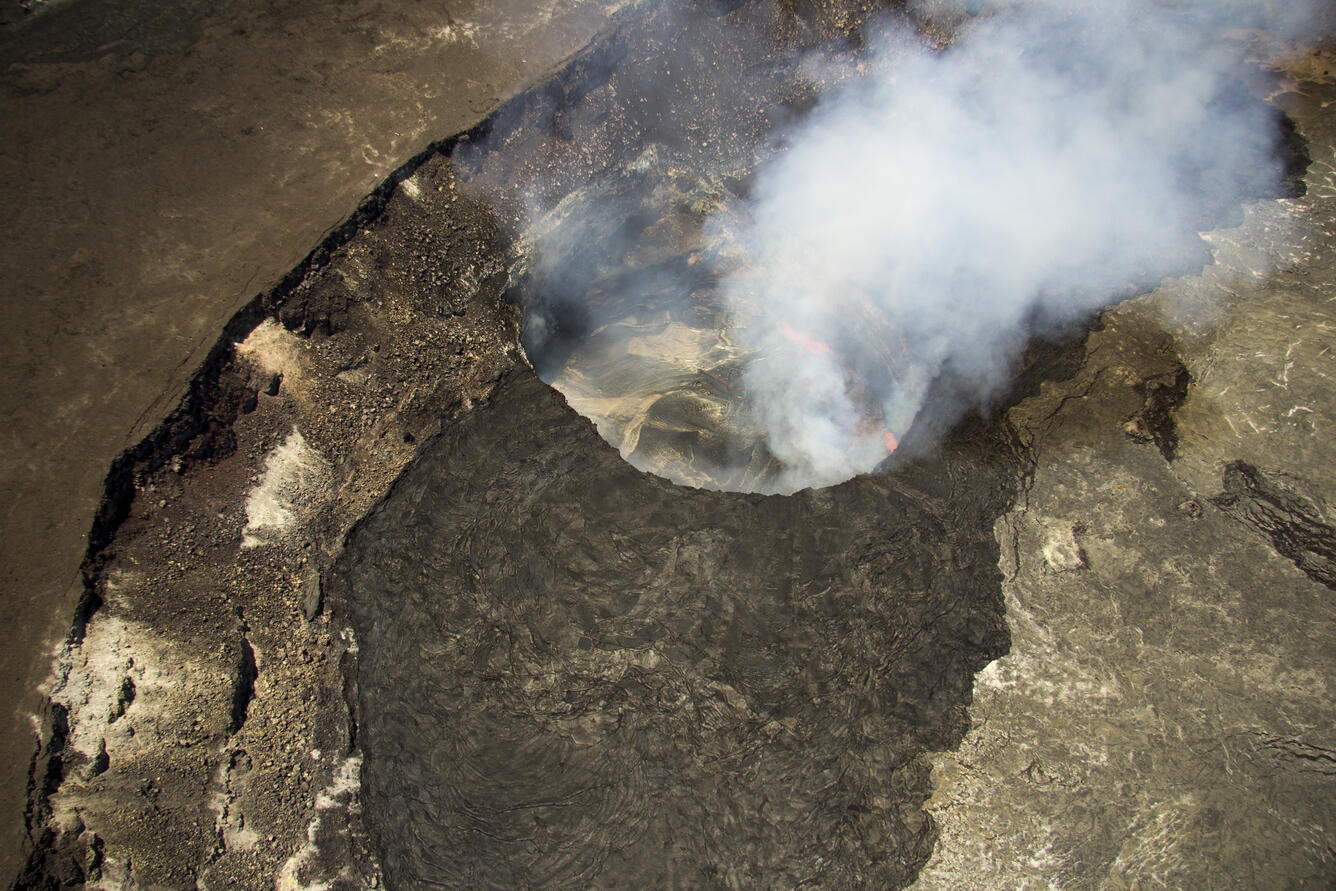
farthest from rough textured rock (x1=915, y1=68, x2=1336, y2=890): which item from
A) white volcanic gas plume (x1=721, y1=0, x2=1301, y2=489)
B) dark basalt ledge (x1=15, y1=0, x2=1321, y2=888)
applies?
white volcanic gas plume (x1=721, y1=0, x2=1301, y2=489)

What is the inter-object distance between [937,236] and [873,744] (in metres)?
5.50

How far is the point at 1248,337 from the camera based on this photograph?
6.86m

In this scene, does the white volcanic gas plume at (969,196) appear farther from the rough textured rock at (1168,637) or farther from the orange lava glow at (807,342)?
the rough textured rock at (1168,637)

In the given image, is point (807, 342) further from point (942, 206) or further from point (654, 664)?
point (654, 664)

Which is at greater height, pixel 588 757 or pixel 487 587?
pixel 487 587

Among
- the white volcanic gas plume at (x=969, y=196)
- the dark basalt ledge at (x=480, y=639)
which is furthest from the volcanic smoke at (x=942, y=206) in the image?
the dark basalt ledge at (x=480, y=639)

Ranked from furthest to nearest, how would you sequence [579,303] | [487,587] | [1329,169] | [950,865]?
[579,303] → [1329,169] → [487,587] → [950,865]

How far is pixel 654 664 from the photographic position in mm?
5566

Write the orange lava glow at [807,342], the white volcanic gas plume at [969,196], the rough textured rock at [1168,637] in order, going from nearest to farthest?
the rough textured rock at [1168,637] → the white volcanic gas plume at [969,196] → the orange lava glow at [807,342]

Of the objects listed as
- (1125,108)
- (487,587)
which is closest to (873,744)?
(487,587)

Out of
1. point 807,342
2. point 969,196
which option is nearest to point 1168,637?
point 807,342

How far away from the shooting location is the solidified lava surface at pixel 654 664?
17.1 ft

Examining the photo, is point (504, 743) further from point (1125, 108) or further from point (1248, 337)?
point (1125, 108)

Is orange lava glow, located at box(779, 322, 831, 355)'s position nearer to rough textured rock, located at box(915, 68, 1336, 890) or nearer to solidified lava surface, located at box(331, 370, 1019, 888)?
rough textured rock, located at box(915, 68, 1336, 890)
